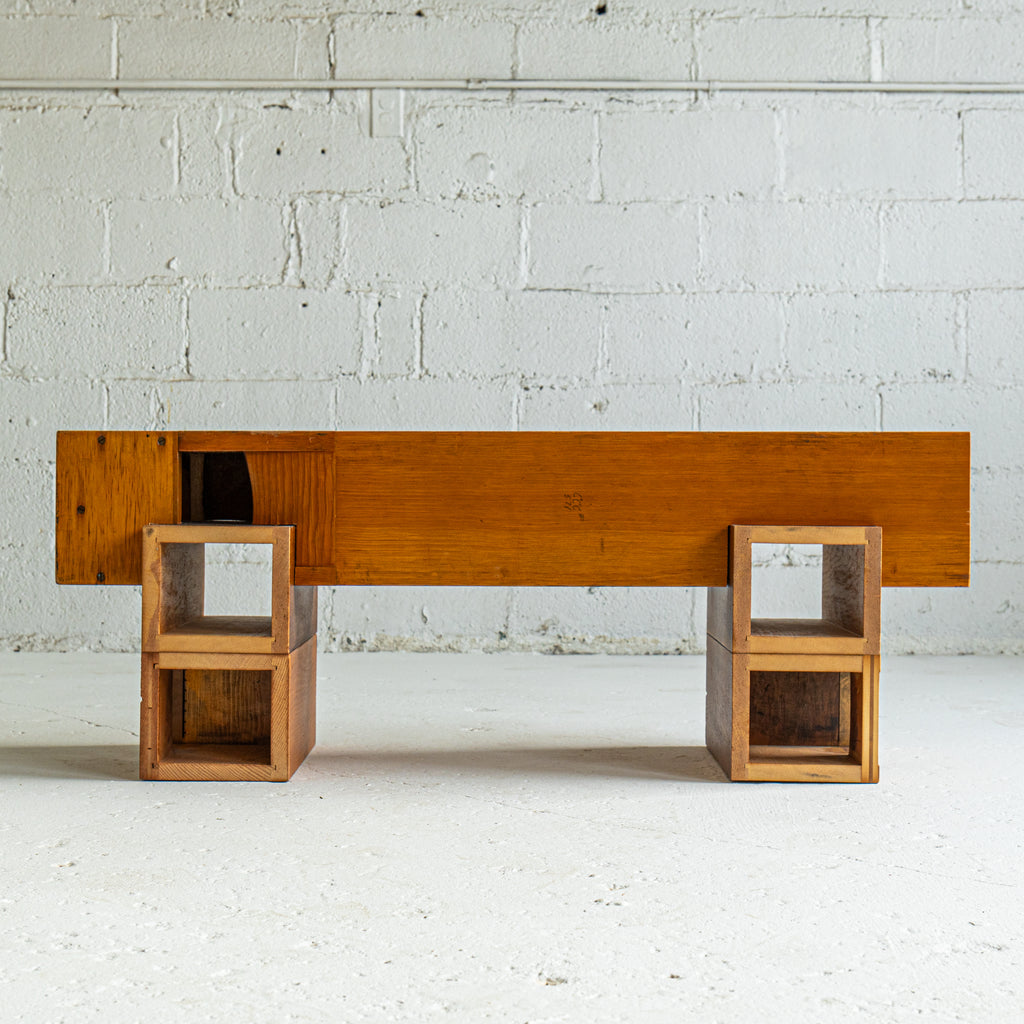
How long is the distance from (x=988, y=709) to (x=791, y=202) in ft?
5.28

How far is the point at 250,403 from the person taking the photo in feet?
10.3

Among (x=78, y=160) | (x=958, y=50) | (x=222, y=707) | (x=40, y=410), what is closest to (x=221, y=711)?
(x=222, y=707)

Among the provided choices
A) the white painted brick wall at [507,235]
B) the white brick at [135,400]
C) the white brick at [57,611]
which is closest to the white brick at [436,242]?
the white painted brick wall at [507,235]

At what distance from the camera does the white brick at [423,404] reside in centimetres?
315

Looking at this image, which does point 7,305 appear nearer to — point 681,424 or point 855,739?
point 681,424

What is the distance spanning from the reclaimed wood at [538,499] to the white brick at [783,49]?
6.12 ft

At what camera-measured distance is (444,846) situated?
4.62 feet

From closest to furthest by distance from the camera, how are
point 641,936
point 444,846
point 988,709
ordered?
point 641,936
point 444,846
point 988,709

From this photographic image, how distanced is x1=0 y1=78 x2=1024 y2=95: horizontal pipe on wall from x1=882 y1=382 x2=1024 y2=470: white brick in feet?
2.97

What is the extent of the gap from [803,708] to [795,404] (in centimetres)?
147

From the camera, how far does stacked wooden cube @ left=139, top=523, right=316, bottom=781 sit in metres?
1.71

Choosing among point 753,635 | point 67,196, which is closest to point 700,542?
point 753,635

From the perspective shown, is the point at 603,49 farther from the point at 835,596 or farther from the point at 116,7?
the point at 835,596

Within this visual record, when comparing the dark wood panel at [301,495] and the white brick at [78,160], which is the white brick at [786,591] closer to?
the dark wood panel at [301,495]
